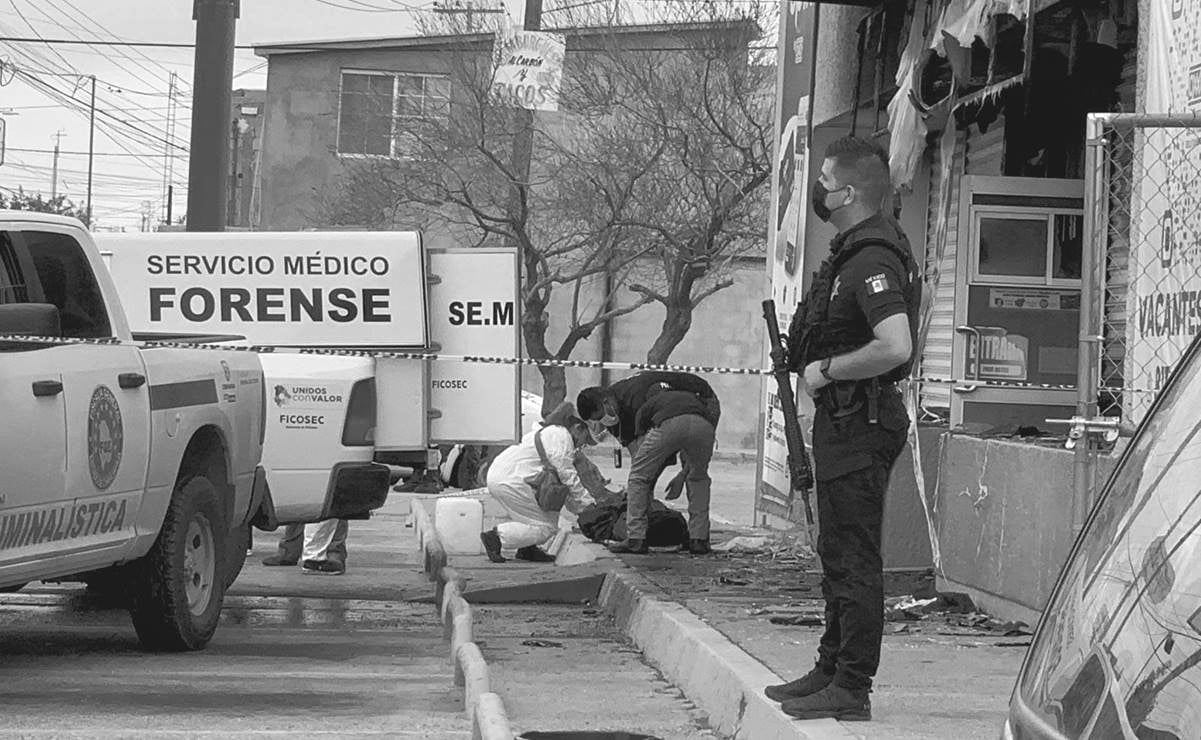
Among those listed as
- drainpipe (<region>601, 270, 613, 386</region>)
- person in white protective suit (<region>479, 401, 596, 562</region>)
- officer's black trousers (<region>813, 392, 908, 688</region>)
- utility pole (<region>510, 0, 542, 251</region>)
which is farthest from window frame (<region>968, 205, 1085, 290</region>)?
drainpipe (<region>601, 270, 613, 386</region>)

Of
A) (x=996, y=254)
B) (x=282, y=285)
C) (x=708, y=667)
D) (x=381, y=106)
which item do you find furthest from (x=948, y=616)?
(x=381, y=106)

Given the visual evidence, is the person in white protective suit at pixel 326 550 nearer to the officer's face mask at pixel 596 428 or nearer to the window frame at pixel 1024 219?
the officer's face mask at pixel 596 428

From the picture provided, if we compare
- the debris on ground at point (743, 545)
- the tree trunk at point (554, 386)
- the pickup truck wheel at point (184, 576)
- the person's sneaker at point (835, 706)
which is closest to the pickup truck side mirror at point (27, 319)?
the pickup truck wheel at point (184, 576)

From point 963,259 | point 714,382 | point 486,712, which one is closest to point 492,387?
point 963,259

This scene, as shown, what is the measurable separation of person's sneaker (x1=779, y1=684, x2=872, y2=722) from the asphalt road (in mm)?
989

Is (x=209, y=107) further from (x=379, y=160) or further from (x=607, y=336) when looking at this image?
(x=607, y=336)

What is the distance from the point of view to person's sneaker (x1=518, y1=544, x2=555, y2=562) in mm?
14023

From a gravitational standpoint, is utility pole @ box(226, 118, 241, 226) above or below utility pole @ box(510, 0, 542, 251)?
above

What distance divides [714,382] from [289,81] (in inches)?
424

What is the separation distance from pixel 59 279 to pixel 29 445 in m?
1.32

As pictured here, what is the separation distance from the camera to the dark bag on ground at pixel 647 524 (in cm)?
1322

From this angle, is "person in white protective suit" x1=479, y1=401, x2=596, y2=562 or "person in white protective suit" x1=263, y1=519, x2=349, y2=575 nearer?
"person in white protective suit" x1=263, y1=519, x2=349, y2=575

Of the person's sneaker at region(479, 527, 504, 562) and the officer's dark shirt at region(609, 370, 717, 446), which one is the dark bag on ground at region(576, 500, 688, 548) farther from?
the person's sneaker at region(479, 527, 504, 562)

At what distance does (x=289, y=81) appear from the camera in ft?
121
